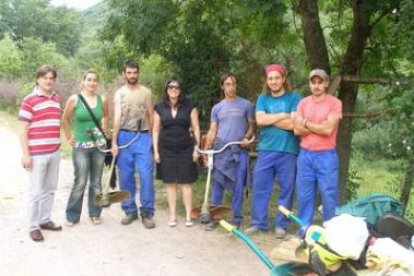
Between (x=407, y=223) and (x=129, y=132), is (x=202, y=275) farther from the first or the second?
(x=407, y=223)

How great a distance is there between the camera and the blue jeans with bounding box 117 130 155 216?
6.52 meters

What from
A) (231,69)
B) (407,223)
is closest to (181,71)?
(231,69)

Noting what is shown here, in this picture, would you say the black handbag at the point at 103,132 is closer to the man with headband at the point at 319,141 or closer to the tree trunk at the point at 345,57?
the man with headband at the point at 319,141

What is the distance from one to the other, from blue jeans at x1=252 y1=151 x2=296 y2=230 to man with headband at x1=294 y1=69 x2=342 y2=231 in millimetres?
305

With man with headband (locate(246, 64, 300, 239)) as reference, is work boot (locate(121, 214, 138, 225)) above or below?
below

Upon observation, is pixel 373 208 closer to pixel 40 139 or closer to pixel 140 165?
pixel 140 165

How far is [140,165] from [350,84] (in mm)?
2863

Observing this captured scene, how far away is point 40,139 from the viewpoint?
588 centimetres

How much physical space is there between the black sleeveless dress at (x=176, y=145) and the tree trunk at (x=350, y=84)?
6.67ft

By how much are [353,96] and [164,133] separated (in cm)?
255

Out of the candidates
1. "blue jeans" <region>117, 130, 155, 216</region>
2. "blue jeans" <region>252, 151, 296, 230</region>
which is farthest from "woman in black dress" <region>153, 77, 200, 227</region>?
"blue jeans" <region>252, 151, 296, 230</region>

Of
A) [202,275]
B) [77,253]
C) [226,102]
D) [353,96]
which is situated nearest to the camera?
[202,275]

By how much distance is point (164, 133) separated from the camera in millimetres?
6449

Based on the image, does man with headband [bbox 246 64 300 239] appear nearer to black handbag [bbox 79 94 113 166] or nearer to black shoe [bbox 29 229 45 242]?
black handbag [bbox 79 94 113 166]
